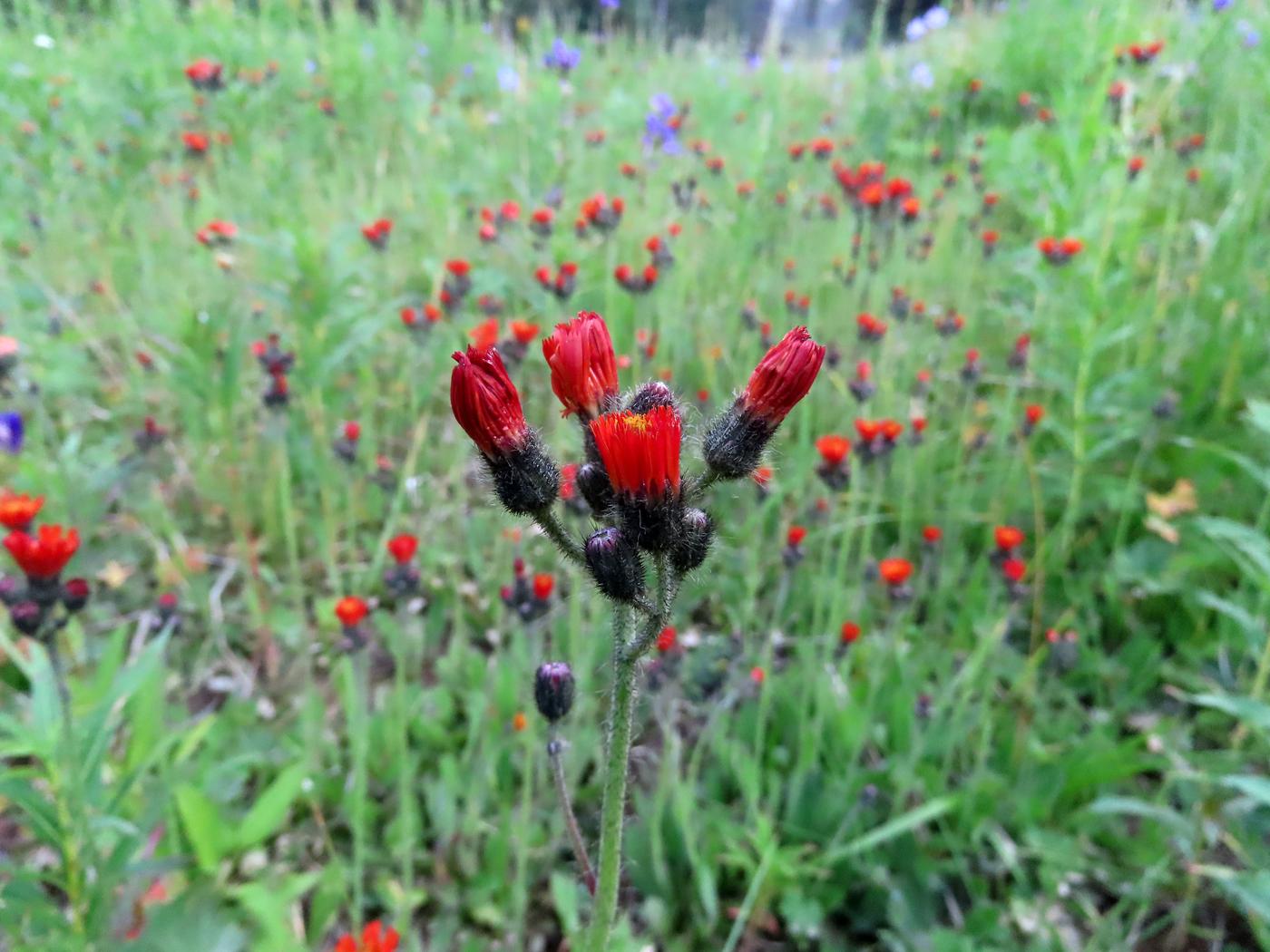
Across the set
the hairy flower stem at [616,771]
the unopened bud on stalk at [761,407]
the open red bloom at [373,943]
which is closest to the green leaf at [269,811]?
the open red bloom at [373,943]

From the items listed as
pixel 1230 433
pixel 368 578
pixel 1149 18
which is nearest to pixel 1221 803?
pixel 1230 433

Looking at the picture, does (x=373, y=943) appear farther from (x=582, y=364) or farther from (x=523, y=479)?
(x=582, y=364)

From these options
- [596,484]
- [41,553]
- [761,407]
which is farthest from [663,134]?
[596,484]

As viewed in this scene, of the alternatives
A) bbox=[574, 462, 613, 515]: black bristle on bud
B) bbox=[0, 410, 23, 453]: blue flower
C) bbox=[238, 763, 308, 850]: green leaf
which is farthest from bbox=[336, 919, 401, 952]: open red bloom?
bbox=[0, 410, 23, 453]: blue flower

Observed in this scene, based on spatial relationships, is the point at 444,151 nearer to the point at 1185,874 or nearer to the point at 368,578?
the point at 368,578

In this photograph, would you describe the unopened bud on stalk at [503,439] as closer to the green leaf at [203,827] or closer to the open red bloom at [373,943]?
the open red bloom at [373,943]
